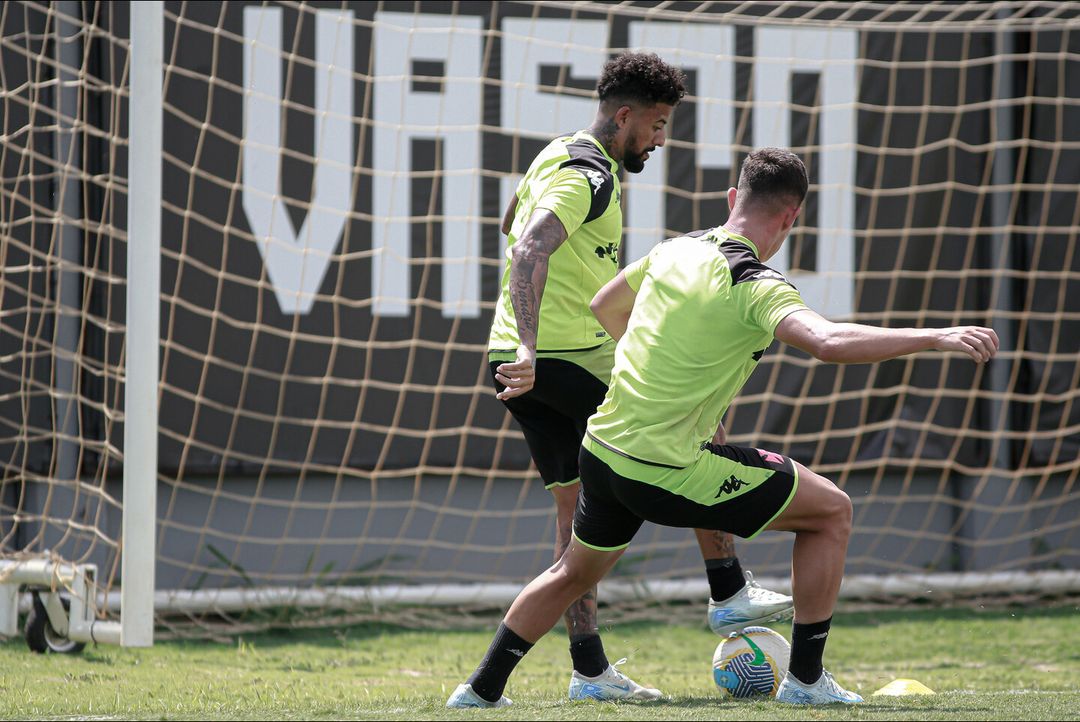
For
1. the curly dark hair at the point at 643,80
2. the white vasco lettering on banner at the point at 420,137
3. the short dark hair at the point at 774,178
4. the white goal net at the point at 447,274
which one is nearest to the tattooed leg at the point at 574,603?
the short dark hair at the point at 774,178

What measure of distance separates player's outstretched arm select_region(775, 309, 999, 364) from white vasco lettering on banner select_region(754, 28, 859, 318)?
3.69 metres

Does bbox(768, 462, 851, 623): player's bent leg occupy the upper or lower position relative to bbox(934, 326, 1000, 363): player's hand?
lower

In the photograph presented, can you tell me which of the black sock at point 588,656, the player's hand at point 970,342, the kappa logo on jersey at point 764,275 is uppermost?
the kappa logo on jersey at point 764,275

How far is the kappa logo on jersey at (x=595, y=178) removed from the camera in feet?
11.8

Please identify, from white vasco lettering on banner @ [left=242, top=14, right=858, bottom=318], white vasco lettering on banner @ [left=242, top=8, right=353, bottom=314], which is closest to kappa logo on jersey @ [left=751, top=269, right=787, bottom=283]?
white vasco lettering on banner @ [left=242, top=14, right=858, bottom=318]

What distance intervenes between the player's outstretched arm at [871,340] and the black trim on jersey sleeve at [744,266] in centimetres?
17

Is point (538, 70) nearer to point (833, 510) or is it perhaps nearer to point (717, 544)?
point (717, 544)

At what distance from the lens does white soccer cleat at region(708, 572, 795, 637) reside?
357 cm

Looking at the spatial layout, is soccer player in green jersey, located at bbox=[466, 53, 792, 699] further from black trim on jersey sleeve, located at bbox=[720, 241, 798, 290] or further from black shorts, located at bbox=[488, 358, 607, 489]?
black trim on jersey sleeve, located at bbox=[720, 241, 798, 290]

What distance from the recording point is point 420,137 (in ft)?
20.2

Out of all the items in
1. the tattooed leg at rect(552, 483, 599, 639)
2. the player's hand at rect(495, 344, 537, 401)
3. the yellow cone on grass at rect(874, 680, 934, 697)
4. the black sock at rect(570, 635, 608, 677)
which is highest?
the player's hand at rect(495, 344, 537, 401)

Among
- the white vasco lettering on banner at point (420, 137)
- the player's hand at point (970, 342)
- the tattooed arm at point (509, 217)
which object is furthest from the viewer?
the white vasco lettering on banner at point (420, 137)

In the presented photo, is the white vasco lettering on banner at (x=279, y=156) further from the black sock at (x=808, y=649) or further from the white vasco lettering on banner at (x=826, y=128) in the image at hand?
the black sock at (x=808, y=649)

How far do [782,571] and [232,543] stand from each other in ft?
9.53
